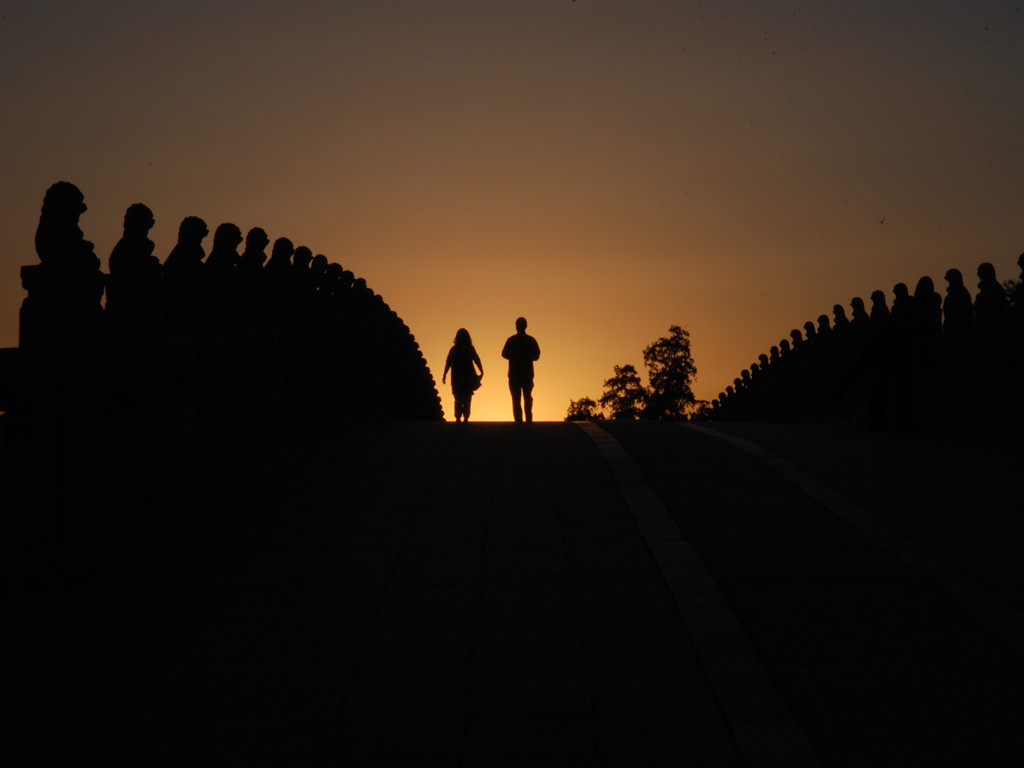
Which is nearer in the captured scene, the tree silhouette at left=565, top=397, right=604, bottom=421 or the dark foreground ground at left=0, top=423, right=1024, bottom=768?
the dark foreground ground at left=0, top=423, right=1024, bottom=768

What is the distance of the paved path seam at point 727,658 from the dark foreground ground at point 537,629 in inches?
0.8

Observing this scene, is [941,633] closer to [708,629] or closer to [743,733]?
[708,629]

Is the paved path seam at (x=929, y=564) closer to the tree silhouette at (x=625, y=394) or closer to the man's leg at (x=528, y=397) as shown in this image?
the man's leg at (x=528, y=397)

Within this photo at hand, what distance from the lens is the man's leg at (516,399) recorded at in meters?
27.7

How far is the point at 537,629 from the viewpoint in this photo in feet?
25.4

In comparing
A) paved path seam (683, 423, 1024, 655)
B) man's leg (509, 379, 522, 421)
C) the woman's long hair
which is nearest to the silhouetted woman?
the woman's long hair

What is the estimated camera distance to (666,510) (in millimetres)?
11406

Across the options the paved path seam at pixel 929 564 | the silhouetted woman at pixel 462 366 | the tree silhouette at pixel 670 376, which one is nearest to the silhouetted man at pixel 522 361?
the silhouetted woman at pixel 462 366

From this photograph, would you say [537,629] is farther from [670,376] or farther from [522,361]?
[670,376]

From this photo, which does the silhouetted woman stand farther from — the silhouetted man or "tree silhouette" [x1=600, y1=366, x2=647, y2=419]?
"tree silhouette" [x1=600, y1=366, x2=647, y2=419]

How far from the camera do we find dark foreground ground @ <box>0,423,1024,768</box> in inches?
238

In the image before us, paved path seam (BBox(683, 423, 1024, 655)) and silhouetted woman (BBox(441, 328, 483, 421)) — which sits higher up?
silhouetted woman (BBox(441, 328, 483, 421))

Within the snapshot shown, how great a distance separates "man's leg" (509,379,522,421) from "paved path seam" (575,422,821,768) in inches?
642

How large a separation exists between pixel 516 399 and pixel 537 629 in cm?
2019
